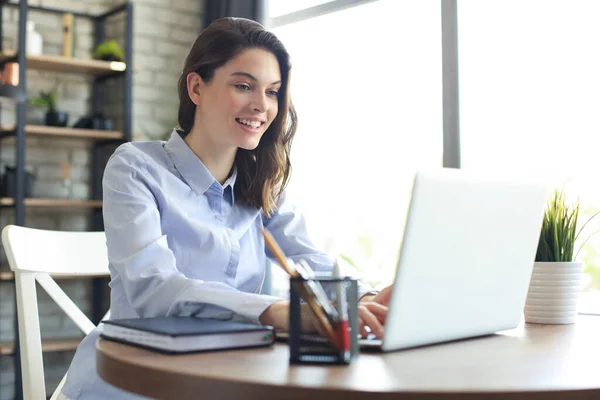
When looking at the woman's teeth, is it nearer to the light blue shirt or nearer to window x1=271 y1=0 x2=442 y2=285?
the light blue shirt

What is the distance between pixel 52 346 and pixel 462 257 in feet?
10.4

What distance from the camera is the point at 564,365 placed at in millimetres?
1032

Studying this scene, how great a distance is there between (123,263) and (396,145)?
2.55m

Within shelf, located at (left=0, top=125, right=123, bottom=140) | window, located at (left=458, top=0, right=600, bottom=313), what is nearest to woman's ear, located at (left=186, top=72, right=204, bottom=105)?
window, located at (left=458, top=0, right=600, bottom=313)

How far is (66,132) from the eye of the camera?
4031mm

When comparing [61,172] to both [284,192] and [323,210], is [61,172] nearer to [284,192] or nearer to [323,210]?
[323,210]

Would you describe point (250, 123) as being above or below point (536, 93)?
below

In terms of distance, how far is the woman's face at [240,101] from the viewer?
175 centimetres

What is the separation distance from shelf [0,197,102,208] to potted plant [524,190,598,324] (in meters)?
2.90

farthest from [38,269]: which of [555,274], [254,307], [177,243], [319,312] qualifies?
[555,274]

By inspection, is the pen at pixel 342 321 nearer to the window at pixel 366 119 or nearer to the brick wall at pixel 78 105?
the window at pixel 366 119

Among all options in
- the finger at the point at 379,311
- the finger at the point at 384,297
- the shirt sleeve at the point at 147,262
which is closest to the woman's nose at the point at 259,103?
the shirt sleeve at the point at 147,262

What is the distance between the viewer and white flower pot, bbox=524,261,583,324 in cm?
158

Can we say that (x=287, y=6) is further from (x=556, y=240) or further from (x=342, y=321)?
(x=342, y=321)
